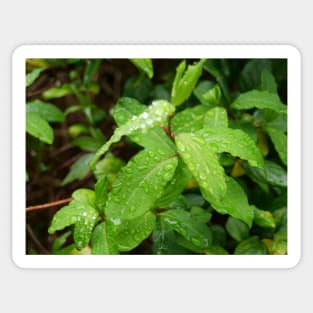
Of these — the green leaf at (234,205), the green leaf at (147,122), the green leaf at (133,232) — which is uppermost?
the green leaf at (147,122)

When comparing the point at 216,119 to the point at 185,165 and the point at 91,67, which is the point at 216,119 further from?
the point at 91,67

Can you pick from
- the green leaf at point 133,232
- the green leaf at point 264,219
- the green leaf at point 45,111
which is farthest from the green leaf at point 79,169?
the green leaf at point 264,219

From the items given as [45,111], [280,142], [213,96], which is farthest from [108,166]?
[280,142]

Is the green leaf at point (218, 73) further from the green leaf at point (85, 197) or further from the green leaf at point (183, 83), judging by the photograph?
the green leaf at point (85, 197)

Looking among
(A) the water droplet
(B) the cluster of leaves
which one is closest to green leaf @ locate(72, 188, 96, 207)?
(B) the cluster of leaves

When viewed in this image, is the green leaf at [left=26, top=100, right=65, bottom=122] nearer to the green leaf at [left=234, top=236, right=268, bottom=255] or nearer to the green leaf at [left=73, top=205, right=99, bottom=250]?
the green leaf at [left=73, top=205, right=99, bottom=250]
